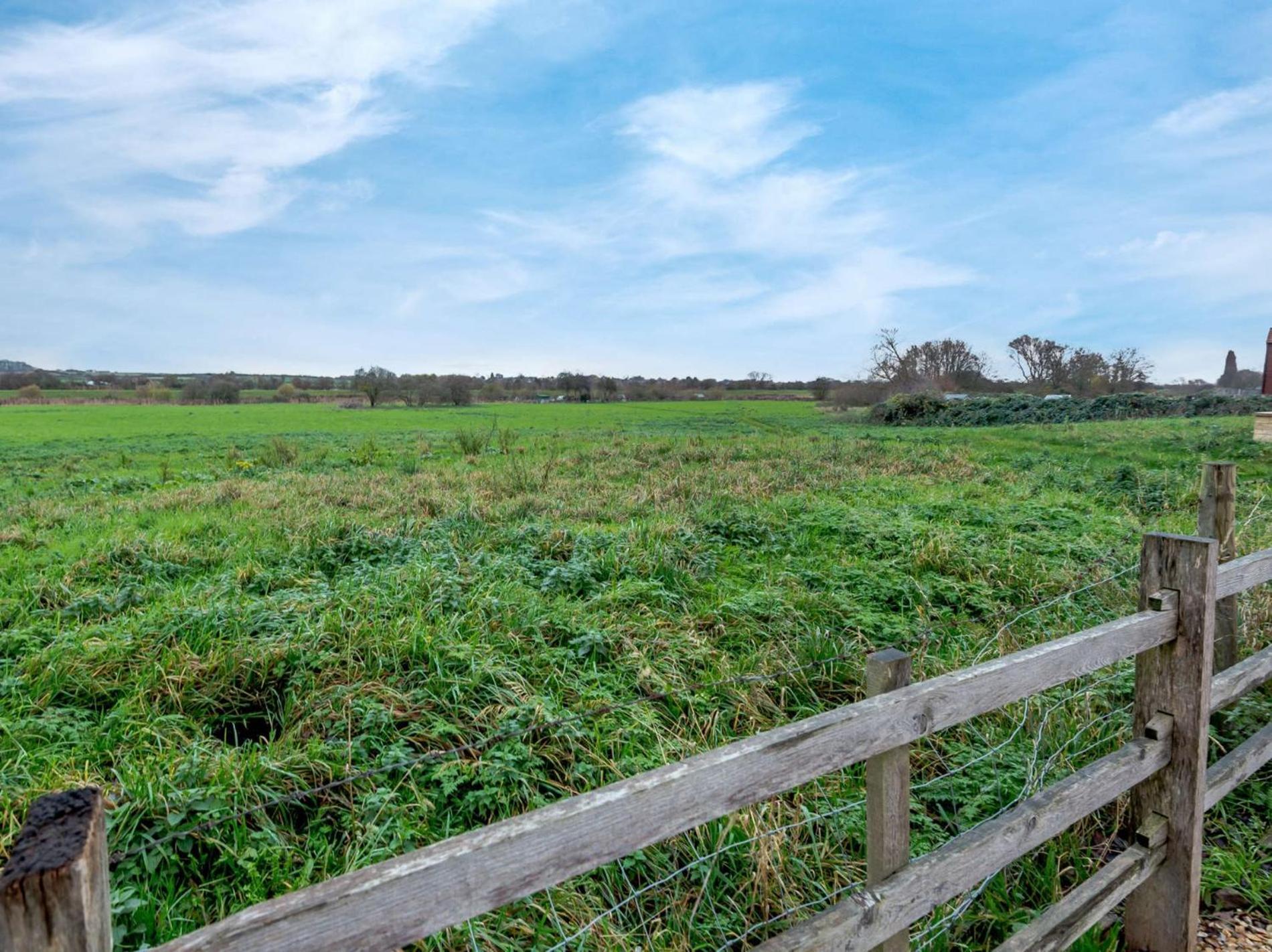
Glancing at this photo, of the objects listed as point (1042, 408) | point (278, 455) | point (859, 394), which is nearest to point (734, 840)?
point (278, 455)

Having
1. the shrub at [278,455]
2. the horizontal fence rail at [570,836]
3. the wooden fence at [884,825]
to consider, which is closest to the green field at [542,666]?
the wooden fence at [884,825]

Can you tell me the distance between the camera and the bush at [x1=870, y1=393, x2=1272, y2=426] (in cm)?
3338

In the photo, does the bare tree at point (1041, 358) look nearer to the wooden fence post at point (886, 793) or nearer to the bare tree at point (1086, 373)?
the bare tree at point (1086, 373)

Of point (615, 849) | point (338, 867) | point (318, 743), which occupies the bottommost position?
point (338, 867)

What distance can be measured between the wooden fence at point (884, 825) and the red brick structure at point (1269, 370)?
40871 mm

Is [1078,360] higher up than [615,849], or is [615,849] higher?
[1078,360]

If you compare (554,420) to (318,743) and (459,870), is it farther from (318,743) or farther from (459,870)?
(459,870)

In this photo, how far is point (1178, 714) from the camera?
323 centimetres

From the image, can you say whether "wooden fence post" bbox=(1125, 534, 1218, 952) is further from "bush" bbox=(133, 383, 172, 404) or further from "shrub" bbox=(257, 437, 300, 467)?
"bush" bbox=(133, 383, 172, 404)

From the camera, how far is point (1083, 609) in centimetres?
673

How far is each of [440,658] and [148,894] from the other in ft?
7.23

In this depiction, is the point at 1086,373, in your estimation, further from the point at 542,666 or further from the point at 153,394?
the point at 153,394

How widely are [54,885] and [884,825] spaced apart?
2.06 metres

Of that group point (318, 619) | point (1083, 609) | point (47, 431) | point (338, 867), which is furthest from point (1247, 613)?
point (47, 431)
